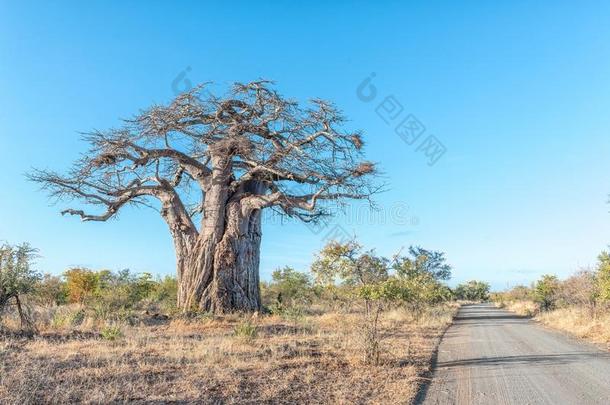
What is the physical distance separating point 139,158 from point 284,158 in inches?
184

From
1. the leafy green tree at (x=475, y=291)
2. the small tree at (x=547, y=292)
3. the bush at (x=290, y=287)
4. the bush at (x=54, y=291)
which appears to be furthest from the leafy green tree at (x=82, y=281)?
the leafy green tree at (x=475, y=291)

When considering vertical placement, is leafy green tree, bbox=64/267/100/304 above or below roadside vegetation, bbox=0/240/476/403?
above

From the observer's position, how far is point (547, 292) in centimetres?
3488

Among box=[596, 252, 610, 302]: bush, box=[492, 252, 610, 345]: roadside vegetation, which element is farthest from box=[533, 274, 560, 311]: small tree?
box=[596, 252, 610, 302]: bush

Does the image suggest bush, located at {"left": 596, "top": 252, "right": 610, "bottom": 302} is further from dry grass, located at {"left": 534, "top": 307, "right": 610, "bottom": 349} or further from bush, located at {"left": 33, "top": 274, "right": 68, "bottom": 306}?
bush, located at {"left": 33, "top": 274, "right": 68, "bottom": 306}

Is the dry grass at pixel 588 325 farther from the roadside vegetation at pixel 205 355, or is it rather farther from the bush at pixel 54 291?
the bush at pixel 54 291

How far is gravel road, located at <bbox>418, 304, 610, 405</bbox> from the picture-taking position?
20.3 ft

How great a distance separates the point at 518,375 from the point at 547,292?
30914 millimetres

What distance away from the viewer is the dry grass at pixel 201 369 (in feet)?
18.8

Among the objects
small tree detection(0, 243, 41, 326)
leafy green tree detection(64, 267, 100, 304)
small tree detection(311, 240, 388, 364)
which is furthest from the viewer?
leafy green tree detection(64, 267, 100, 304)

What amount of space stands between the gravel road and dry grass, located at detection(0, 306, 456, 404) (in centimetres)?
50

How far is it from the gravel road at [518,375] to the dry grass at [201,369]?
50cm

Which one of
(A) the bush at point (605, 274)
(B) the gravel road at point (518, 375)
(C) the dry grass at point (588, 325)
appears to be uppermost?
(A) the bush at point (605, 274)

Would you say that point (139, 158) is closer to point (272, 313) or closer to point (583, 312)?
point (272, 313)
